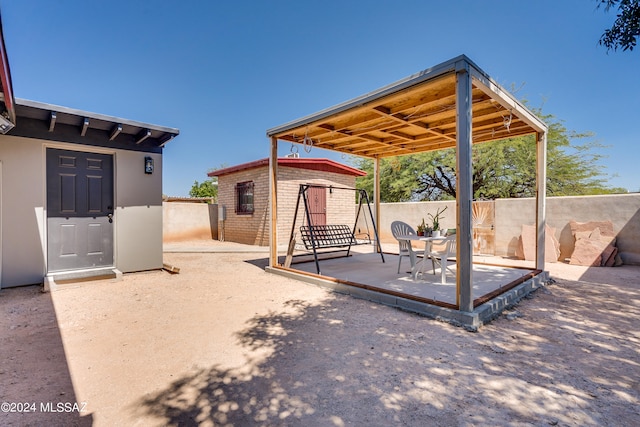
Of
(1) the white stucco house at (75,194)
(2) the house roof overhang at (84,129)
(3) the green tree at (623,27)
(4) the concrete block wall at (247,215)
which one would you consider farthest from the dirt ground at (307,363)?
(4) the concrete block wall at (247,215)

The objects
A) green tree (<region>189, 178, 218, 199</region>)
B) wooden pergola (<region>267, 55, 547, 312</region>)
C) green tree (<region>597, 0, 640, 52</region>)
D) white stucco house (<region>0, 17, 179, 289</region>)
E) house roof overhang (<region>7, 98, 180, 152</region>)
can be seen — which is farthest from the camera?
green tree (<region>189, 178, 218, 199</region>)

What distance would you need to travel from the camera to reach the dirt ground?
1739 mm

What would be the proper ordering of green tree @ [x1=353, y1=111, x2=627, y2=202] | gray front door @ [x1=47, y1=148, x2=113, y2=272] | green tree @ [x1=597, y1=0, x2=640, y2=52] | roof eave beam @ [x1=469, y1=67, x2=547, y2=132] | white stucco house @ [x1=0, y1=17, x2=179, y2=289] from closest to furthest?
roof eave beam @ [x1=469, y1=67, x2=547, y2=132] → green tree @ [x1=597, y1=0, x2=640, y2=52] → white stucco house @ [x1=0, y1=17, x2=179, y2=289] → gray front door @ [x1=47, y1=148, x2=113, y2=272] → green tree @ [x1=353, y1=111, x2=627, y2=202]

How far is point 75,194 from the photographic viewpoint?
16.4ft

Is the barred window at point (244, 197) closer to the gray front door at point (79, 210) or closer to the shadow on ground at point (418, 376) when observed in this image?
the gray front door at point (79, 210)

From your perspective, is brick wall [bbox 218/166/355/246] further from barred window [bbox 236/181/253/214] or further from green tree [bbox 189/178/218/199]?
green tree [bbox 189/178/218/199]

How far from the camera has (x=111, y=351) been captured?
2.55m

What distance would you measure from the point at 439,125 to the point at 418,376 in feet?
15.2

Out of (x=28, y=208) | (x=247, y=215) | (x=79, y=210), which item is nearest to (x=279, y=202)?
(x=247, y=215)

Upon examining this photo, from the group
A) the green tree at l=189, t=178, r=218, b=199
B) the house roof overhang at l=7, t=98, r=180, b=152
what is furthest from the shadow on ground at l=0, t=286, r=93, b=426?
the green tree at l=189, t=178, r=218, b=199

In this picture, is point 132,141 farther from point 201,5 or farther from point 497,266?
point 497,266

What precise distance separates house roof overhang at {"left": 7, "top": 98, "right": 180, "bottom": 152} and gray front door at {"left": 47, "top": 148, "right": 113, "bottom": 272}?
0.93 ft

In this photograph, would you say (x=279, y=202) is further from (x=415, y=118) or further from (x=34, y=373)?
(x=34, y=373)

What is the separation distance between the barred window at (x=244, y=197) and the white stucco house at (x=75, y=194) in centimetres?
490
